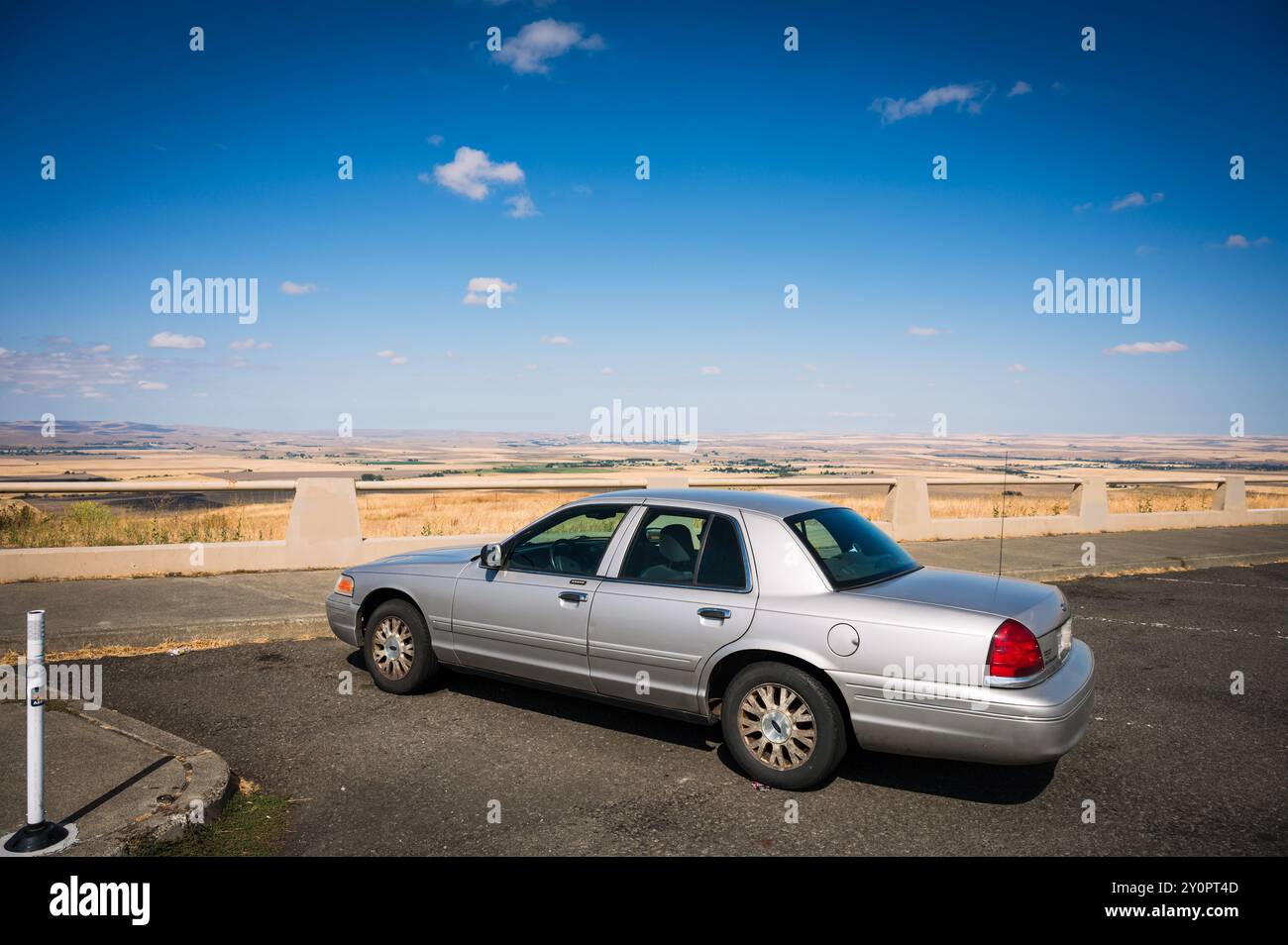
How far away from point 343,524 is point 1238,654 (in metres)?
9.71

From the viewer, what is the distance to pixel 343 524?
35.3ft

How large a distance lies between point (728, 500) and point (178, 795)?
10.7ft

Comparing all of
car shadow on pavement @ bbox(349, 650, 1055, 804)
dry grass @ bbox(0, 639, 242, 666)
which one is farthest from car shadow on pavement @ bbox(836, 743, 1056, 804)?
dry grass @ bbox(0, 639, 242, 666)

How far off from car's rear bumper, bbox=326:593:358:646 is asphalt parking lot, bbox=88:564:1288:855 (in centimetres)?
40

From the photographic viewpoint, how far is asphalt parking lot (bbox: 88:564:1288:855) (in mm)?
3859

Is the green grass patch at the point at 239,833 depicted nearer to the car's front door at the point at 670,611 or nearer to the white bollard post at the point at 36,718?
the white bollard post at the point at 36,718

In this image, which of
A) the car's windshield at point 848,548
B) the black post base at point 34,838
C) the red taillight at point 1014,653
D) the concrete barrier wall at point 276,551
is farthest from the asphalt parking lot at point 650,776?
the concrete barrier wall at point 276,551

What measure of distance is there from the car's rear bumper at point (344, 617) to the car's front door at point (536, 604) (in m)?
0.97

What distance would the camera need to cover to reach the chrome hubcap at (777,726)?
4.36m

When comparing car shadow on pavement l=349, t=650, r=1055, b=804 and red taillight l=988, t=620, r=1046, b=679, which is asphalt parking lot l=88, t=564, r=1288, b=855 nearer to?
car shadow on pavement l=349, t=650, r=1055, b=804

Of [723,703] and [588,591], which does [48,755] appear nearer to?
[588,591]

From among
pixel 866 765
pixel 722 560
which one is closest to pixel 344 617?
pixel 722 560

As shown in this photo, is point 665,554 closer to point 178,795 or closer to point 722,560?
point 722,560
